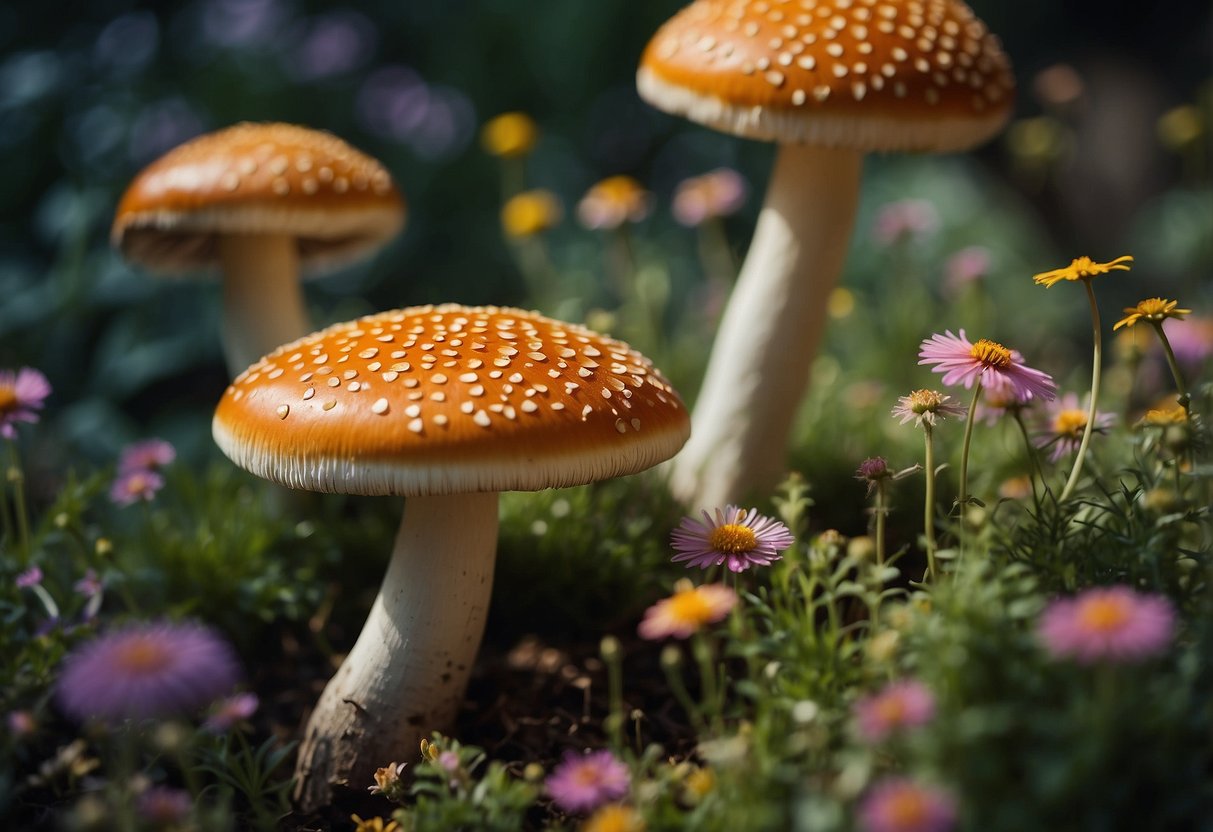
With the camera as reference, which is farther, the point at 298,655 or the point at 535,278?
the point at 535,278

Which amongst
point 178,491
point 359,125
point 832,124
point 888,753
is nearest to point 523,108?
point 359,125

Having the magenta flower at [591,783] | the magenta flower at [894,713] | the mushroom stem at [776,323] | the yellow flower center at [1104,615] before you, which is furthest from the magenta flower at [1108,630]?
the mushroom stem at [776,323]

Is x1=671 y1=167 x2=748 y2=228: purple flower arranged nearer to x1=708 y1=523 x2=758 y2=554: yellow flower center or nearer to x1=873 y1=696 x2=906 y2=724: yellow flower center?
x1=708 y1=523 x2=758 y2=554: yellow flower center

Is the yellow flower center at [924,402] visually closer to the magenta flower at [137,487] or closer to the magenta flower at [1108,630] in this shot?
the magenta flower at [1108,630]

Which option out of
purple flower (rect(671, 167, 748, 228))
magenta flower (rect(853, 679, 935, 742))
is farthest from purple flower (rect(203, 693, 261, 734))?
purple flower (rect(671, 167, 748, 228))

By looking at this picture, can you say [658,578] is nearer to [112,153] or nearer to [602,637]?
[602,637]

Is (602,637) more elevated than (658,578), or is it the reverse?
(658,578)

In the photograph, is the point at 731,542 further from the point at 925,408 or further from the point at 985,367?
the point at 985,367
